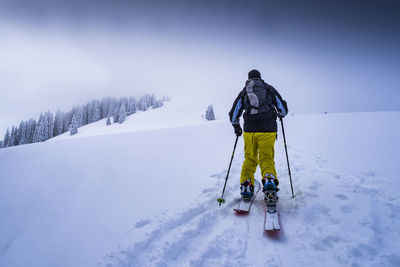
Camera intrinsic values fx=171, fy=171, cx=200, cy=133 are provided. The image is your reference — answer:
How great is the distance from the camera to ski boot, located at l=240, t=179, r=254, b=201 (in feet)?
11.4

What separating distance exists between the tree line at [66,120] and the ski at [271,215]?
71586mm

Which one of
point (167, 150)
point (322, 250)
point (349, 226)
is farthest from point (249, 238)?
point (167, 150)

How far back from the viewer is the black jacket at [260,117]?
3.56 metres

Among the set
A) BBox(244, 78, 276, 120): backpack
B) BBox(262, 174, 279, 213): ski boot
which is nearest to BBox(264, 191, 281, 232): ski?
BBox(262, 174, 279, 213): ski boot

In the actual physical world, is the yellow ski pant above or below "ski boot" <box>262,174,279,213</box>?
above

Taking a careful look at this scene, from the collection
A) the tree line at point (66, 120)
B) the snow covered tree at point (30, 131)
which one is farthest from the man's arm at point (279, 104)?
the snow covered tree at point (30, 131)

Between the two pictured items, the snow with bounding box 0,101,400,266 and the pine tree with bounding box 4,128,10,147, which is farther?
the pine tree with bounding box 4,128,10,147

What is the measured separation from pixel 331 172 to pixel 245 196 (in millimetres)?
2869

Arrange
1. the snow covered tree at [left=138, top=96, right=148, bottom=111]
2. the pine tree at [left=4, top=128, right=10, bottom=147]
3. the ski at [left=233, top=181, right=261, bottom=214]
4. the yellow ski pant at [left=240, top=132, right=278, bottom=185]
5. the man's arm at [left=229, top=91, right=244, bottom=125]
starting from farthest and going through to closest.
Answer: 1. the snow covered tree at [left=138, top=96, right=148, bottom=111]
2. the pine tree at [left=4, top=128, right=10, bottom=147]
3. the man's arm at [left=229, top=91, right=244, bottom=125]
4. the yellow ski pant at [left=240, top=132, right=278, bottom=185]
5. the ski at [left=233, top=181, right=261, bottom=214]

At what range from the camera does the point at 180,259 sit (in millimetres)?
2207

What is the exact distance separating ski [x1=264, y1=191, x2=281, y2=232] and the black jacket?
51.0 inches

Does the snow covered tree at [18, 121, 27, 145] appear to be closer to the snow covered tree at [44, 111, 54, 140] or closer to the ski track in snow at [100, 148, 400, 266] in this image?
the snow covered tree at [44, 111, 54, 140]

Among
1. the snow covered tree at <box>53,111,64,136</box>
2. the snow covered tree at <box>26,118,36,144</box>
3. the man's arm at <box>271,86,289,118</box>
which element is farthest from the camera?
the snow covered tree at <box>53,111,64,136</box>

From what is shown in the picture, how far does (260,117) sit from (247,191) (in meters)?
1.55
